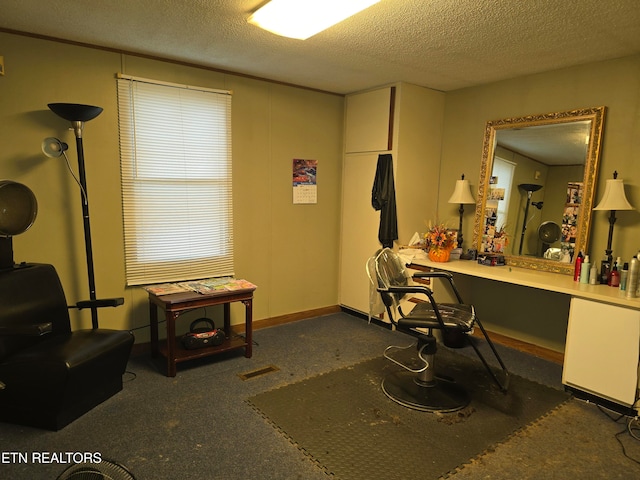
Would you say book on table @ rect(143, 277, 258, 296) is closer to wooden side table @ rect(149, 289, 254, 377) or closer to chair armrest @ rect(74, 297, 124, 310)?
wooden side table @ rect(149, 289, 254, 377)

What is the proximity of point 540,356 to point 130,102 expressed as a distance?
13.1 ft

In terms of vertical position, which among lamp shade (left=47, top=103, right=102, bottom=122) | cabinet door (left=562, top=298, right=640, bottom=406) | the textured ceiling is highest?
the textured ceiling

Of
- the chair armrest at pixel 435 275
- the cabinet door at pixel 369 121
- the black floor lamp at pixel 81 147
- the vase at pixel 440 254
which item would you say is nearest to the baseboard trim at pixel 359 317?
the black floor lamp at pixel 81 147

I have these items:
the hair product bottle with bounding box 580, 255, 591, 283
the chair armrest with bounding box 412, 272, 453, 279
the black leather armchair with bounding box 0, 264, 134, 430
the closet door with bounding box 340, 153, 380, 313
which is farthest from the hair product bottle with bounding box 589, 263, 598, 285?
the black leather armchair with bounding box 0, 264, 134, 430

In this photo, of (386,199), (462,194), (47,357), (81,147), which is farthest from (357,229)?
(47,357)

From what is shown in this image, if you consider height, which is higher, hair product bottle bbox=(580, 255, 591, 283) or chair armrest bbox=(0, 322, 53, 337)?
hair product bottle bbox=(580, 255, 591, 283)

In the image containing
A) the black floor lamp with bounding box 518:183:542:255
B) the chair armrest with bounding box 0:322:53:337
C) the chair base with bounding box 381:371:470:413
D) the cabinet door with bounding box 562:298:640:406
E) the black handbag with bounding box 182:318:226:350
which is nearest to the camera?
the chair armrest with bounding box 0:322:53:337

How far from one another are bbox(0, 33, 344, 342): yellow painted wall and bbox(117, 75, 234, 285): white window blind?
0.09 m

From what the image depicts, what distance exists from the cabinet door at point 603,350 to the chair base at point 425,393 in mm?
785

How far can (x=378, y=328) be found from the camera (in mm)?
4102

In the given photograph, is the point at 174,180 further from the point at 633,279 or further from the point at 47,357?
the point at 633,279

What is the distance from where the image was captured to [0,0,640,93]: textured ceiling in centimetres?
228

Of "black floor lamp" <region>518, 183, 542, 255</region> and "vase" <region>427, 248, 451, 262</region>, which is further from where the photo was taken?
"vase" <region>427, 248, 451, 262</region>

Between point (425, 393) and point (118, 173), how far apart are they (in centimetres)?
283
